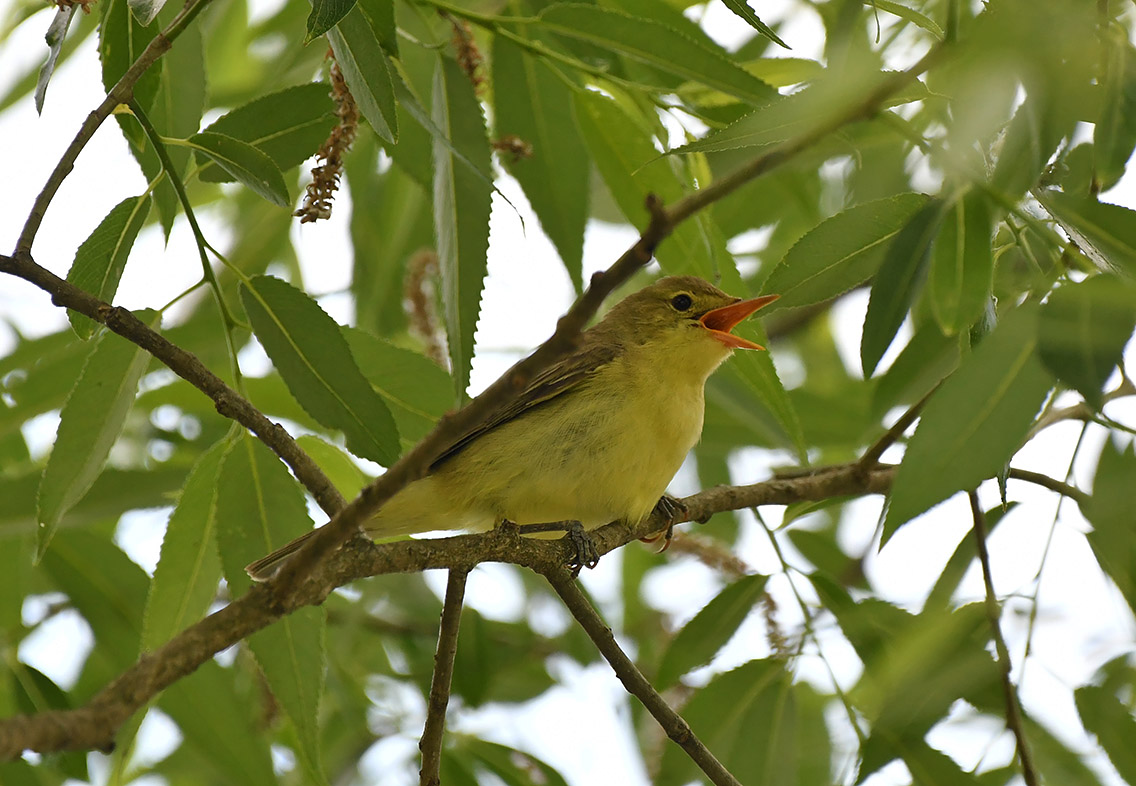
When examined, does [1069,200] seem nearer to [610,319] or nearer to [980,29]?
[980,29]

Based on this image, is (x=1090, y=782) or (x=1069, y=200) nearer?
(x=1069, y=200)

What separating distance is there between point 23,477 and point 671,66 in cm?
204

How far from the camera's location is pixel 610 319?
14.7 ft

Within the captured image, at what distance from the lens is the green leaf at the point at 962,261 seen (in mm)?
1832

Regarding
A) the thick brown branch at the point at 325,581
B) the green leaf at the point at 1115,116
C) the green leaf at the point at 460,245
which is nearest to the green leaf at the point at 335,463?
the thick brown branch at the point at 325,581

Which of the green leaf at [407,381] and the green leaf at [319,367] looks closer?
the green leaf at [319,367]

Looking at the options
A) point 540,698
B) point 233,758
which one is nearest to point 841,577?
point 540,698

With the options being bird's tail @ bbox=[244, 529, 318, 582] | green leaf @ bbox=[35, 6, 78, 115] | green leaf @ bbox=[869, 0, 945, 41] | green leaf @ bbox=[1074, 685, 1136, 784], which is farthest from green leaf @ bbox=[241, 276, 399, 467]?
green leaf @ bbox=[1074, 685, 1136, 784]

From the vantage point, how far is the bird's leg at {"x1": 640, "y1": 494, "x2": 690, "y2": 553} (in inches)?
127

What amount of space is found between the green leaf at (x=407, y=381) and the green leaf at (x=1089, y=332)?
1.57 m

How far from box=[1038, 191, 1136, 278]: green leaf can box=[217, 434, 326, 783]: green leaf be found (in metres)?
1.71

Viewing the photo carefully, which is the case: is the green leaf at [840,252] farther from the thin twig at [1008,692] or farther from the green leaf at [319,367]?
the green leaf at [319,367]

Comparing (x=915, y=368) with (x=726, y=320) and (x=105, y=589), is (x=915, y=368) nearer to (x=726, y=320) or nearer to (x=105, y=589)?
(x=726, y=320)

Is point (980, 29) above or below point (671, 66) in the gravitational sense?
below
